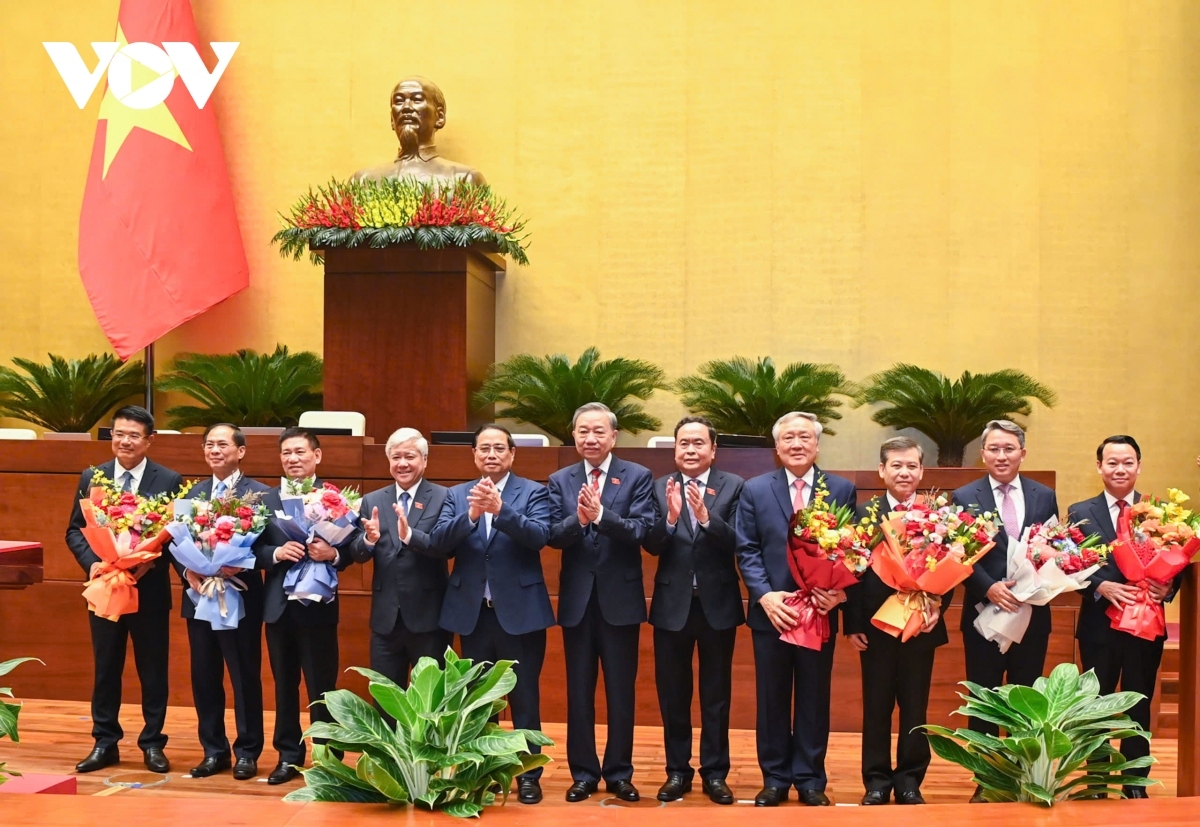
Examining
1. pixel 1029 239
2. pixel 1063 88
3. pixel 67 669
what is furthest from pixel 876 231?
pixel 67 669

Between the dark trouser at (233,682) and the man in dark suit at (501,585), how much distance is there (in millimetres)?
907

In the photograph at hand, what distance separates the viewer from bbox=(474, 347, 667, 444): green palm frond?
23.9 feet

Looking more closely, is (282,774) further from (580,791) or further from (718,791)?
(718,791)

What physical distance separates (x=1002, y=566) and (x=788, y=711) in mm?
936

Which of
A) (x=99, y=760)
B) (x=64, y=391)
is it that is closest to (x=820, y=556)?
(x=99, y=760)

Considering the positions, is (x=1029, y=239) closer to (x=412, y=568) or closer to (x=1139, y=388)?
(x=1139, y=388)

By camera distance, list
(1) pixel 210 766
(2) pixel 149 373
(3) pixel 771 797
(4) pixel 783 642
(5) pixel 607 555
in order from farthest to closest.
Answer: (2) pixel 149 373, (1) pixel 210 766, (5) pixel 607 555, (4) pixel 783 642, (3) pixel 771 797

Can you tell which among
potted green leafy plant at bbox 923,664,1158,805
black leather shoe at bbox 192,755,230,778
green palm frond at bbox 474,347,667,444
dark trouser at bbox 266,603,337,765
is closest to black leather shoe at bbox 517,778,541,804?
dark trouser at bbox 266,603,337,765

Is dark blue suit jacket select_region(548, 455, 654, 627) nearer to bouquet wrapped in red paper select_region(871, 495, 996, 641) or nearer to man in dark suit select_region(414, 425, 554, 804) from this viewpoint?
man in dark suit select_region(414, 425, 554, 804)

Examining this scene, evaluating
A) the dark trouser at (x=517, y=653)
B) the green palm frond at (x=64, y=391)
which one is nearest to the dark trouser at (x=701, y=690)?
the dark trouser at (x=517, y=653)

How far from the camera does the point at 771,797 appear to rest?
Result: 4.30 metres

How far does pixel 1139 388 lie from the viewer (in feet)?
26.4

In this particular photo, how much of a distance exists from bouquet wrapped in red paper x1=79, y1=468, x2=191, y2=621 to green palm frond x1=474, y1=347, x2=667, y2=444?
9.06 feet

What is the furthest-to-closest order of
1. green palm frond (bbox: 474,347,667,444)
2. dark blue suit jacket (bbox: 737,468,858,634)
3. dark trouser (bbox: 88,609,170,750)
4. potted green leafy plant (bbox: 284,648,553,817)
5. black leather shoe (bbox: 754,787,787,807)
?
green palm frond (bbox: 474,347,667,444), dark trouser (bbox: 88,609,170,750), dark blue suit jacket (bbox: 737,468,858,634), black leather shoe (bbox: 754,787,787,807), potted green leafy plant (bbox: 284,648,553,817)
